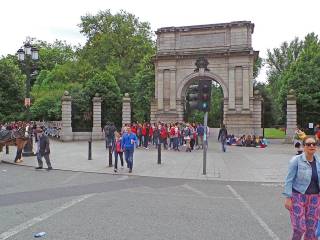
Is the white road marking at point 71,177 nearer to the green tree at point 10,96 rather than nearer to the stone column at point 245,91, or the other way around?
the stone column at point 245,91

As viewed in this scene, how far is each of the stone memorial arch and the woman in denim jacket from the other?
3209 cm

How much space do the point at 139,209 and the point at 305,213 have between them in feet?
14.0

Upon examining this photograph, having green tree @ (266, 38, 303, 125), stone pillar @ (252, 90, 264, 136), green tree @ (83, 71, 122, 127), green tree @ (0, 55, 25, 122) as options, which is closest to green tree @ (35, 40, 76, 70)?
green tree @ (0, 55, 25, 122)

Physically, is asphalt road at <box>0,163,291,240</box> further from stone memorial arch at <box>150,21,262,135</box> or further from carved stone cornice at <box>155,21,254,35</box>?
carved stone cornice at <box>155,21,254,35</box>

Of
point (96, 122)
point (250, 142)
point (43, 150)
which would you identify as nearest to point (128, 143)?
point (43, 150)

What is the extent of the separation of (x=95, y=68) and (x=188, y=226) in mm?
55355

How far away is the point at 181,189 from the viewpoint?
12.5 m

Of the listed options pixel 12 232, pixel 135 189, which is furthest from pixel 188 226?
pixel 135 189

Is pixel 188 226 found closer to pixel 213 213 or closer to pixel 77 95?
pixel 213 213

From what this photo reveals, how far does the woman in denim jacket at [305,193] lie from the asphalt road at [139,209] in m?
A: 1.30

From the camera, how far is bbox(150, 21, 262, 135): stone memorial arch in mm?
37938

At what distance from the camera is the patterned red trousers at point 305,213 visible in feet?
18.6

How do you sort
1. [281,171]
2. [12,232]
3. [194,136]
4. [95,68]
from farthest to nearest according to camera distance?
[95,68], [194,136], [281,171], [12,232]

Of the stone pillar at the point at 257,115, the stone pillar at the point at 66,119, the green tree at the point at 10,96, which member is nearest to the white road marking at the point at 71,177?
the stone pillar at the point at 66,119
